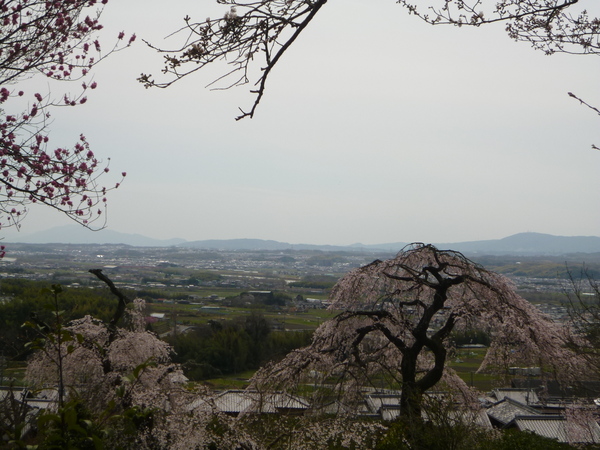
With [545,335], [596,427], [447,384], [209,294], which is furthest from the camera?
[209,294]

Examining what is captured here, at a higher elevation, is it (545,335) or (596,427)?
(545,335)

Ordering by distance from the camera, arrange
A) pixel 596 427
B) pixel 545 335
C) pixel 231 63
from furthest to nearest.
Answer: pixel 596 427, pixel 545 335, pixel 231 63

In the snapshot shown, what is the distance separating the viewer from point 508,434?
8453 mm

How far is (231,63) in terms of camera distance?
2916 millimetres

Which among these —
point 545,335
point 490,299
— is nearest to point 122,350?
point 490,299

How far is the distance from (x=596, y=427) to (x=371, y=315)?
29.2 feet

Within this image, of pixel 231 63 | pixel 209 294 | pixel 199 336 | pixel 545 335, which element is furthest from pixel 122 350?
pixel 209 294

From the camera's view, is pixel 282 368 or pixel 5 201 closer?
pixel 5 201

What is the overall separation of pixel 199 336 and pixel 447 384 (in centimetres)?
2048

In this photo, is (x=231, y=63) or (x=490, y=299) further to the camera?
(x=490, y=299)

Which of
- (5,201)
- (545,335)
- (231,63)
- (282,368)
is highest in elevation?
(231,63)

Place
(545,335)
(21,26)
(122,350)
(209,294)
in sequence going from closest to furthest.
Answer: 1. (21,26)
2. (545,335)
3. (122,350)
4. (209,294)

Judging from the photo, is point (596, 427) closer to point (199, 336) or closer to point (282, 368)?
point (282, 368)

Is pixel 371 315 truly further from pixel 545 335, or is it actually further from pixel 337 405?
pixel 545 335
